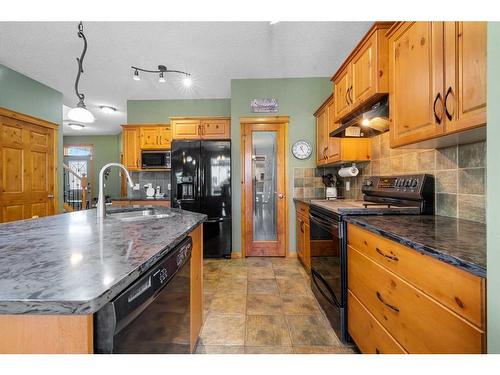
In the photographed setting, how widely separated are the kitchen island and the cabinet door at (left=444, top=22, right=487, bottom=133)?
1.39 metres

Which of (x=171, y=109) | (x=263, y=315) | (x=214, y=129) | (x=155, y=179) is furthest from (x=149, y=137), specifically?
(x=263, y=315)

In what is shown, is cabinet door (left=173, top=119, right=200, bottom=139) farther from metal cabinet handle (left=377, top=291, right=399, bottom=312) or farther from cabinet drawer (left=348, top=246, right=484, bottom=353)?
metal cabinet handle (left=377, top=291, right=399, bottom=312)

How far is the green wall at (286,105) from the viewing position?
3.49 meters

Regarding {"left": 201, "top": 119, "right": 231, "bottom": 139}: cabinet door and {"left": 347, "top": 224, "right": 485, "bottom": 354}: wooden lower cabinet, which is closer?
{"left": 347, "top": 224, "right": 485, "bottom": 354}: wooden lower cabinet

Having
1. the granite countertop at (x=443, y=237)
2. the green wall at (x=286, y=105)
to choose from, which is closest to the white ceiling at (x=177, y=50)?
the green wall at (x=286, y=105)

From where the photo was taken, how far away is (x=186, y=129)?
Result: 3.88m

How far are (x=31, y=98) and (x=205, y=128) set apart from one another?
2.80 m

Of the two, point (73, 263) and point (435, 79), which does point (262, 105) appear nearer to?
point (435, 79)

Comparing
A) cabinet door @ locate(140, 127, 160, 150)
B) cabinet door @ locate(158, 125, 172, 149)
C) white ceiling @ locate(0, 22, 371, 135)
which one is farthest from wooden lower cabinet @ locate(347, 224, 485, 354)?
cabinet door @ locate(140, 127, 160, 150)

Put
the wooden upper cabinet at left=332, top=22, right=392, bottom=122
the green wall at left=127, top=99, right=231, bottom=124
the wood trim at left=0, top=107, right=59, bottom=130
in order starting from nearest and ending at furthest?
the wooden upper cabinet at left=332, top=22, right=392, bottom=122 → the wood trim at left=0, top=107, right=59, bottom=130 → the green wall at left=127, top=99, right=231, bottom=124

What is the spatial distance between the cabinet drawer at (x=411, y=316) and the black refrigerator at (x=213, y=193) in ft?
7.41

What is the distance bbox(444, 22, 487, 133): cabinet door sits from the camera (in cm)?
92
